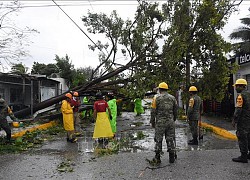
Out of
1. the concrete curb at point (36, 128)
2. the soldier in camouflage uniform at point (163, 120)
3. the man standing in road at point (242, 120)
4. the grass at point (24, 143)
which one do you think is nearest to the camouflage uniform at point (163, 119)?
the soldier in camouflage uniform at point (163, 120)

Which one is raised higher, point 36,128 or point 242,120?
point 242,120

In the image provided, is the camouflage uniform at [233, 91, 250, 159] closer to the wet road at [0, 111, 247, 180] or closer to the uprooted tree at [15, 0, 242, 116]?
the wet road at [0, 111, 247, 180]

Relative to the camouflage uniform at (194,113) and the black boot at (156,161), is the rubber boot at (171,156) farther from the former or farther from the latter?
the camouflage uniform at (194,113)

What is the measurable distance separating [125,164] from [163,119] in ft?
4.08

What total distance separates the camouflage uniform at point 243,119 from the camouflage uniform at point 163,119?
51.9 inches

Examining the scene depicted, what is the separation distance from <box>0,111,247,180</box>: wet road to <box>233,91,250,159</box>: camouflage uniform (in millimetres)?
438

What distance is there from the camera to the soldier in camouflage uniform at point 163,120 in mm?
6274

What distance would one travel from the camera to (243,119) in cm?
617

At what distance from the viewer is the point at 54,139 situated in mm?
10227

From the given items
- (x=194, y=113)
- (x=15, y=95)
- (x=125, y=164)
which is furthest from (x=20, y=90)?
(x=125, y=164)

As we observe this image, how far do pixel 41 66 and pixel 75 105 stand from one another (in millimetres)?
39472

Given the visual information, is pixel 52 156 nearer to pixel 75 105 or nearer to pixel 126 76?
pixel 75 105

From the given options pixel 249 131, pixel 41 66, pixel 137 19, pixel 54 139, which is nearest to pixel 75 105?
pixel 54 139

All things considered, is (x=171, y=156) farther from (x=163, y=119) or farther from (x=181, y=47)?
(x=181, y=47)
